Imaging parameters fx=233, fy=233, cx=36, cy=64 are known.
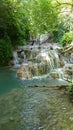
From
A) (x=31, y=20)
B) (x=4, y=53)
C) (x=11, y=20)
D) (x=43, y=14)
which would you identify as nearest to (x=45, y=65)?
(x=4, y=53)

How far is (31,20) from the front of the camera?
9.14 meters

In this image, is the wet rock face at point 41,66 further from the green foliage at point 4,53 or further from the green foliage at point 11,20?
the green foliage at point 11,20

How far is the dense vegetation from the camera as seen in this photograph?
816cm

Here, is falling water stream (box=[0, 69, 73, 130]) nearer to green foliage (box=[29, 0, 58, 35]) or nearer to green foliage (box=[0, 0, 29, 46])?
green foliage (box=[29, 0, 58, 35])

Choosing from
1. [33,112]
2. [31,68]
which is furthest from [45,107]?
[31,68]

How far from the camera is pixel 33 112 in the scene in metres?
A: 8.96

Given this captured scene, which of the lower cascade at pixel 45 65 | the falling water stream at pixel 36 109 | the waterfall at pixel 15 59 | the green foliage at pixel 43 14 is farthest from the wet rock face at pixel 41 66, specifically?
the green foliage at pixel 43 14

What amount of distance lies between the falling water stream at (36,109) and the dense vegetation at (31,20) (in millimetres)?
2652

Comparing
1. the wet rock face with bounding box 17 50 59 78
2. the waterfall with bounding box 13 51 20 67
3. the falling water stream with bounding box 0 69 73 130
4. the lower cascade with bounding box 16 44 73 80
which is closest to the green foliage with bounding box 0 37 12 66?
the waterfall with bounding box 13 51 20 67

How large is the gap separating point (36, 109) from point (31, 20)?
352 centimetres

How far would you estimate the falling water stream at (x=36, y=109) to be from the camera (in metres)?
7.65

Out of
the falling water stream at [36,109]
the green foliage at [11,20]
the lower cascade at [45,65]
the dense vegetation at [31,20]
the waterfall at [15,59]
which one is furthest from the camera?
the green foliage at [11,20]

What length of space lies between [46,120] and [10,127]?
4.11 feet

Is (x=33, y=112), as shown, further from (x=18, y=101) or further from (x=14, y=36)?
(x=14, y=36)
